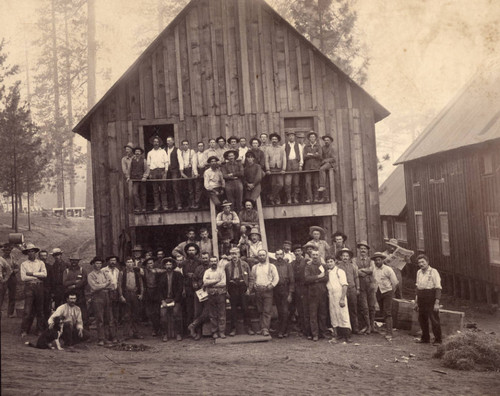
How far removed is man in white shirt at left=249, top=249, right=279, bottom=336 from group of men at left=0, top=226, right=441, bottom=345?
0.07 feet

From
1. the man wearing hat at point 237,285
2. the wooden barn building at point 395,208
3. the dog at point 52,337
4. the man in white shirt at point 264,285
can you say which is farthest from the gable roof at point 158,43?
the wooden barn building at point 395,208

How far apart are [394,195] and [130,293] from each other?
829 inches

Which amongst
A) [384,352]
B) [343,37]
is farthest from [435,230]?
[384,352]

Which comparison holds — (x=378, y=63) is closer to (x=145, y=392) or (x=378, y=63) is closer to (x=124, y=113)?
(x=124, y=113)

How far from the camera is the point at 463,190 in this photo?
70.7 ft

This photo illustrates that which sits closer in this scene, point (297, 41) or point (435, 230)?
point (297, 41)

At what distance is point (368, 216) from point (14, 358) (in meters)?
9.85

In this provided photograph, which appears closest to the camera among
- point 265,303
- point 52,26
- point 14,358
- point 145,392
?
point 145,392

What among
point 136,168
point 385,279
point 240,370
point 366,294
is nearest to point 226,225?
point 136,168

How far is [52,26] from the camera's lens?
35.8 meters

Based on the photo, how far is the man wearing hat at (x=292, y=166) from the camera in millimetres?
14945

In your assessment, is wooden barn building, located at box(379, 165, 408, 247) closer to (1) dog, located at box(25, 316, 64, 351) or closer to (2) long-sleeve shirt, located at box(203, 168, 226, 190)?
(2) long-sleeve shirt, located at box(203, 168, 226, 190)

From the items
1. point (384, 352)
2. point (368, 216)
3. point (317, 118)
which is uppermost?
point (317, 118)

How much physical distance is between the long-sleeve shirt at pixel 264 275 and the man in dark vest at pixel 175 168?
2.93 metres
